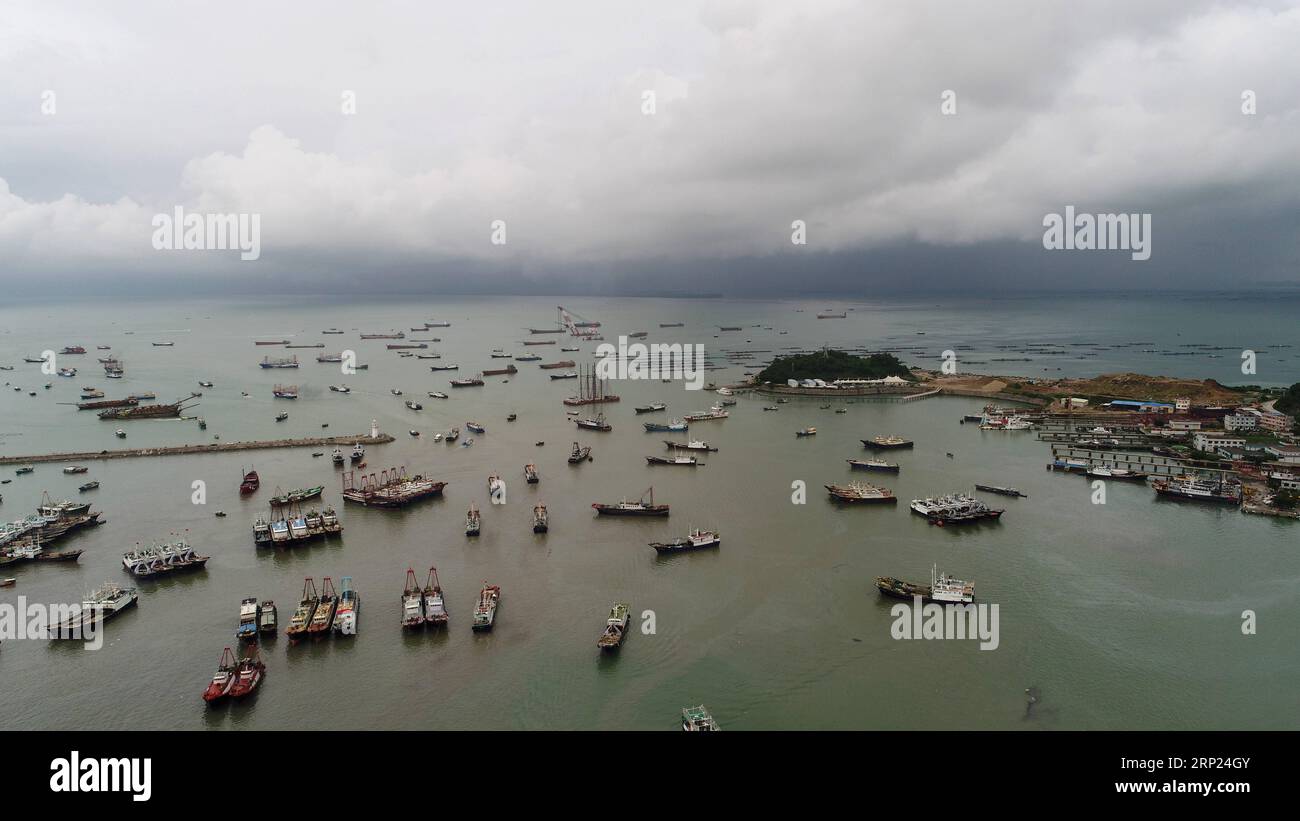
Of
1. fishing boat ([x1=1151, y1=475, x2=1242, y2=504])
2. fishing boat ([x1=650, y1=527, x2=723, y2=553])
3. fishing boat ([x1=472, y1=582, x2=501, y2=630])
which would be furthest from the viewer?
fishing boat ([x1=1151, y1=475, x2=1242, y2=504])

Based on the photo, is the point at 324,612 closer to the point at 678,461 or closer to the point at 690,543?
the point at 690,543

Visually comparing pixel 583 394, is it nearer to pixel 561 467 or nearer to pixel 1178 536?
pixel 561 467

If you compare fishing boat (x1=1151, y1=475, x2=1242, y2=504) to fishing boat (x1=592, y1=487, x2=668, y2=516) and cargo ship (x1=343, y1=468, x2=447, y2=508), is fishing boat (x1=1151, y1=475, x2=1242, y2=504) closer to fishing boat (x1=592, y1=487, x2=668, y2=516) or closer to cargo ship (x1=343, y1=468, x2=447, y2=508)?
fishing boat (x1=592, y1=487, x2=668, y2=516)

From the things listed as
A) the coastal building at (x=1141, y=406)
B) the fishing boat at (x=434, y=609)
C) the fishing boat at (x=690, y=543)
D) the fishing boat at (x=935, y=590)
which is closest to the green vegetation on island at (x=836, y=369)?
the coastal building at (x=1141, y=406)

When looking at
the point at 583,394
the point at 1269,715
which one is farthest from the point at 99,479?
the point at 1269,715

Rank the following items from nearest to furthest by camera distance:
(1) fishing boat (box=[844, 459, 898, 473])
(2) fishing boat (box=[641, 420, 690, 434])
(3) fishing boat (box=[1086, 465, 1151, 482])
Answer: (3) fishing boat (box=[1086, 465, 1151, 482]) < (1) fishing boat (box=[844, 459, 898, 473]) < (2) fishing boat (box=[641, 420, 690, 434])

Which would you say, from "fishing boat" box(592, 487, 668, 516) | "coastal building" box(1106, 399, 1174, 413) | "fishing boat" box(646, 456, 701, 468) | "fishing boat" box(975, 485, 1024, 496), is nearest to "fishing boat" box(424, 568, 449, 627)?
"fishing boat" box(592, 487, 668, 516)

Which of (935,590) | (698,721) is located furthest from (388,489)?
(935,590)

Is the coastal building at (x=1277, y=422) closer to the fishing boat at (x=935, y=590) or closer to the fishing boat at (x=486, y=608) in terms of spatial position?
the fishing boat at (x=935, y=590)
